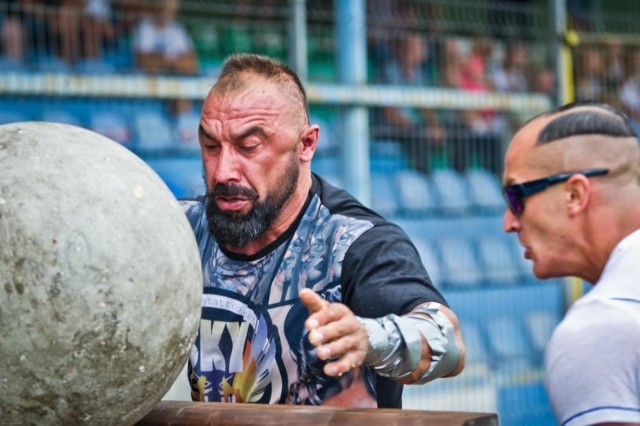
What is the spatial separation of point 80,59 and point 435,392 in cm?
385

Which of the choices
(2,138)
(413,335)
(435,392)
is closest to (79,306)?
(2,138)

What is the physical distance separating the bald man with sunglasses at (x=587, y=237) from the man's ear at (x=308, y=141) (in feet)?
3.00

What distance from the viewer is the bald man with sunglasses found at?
295cm

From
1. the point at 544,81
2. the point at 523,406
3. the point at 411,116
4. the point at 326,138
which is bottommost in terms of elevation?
the point at 523,406

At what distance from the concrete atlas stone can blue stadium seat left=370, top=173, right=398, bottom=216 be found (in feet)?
21.5

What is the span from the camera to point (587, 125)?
11.9 feet

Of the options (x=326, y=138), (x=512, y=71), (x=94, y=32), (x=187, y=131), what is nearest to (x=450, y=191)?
(x=326, y=138)

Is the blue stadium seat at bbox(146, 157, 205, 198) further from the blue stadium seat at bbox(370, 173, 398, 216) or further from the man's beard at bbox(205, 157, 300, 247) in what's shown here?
A: the man's beard at bbox(205, 157, 300, 247)

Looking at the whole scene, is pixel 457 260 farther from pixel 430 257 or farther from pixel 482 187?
pixel 482 187

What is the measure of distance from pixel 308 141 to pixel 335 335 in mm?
1551

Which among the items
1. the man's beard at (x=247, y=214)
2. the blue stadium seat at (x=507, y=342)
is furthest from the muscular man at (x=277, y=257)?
the blue stadium seat at (x=507, y=342)

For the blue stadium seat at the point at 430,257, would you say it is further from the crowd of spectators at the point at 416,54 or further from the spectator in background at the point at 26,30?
the spectator in background at the point at 26,30

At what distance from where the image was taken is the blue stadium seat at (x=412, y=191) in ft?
32.5

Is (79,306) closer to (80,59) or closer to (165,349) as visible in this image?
(165,349)
